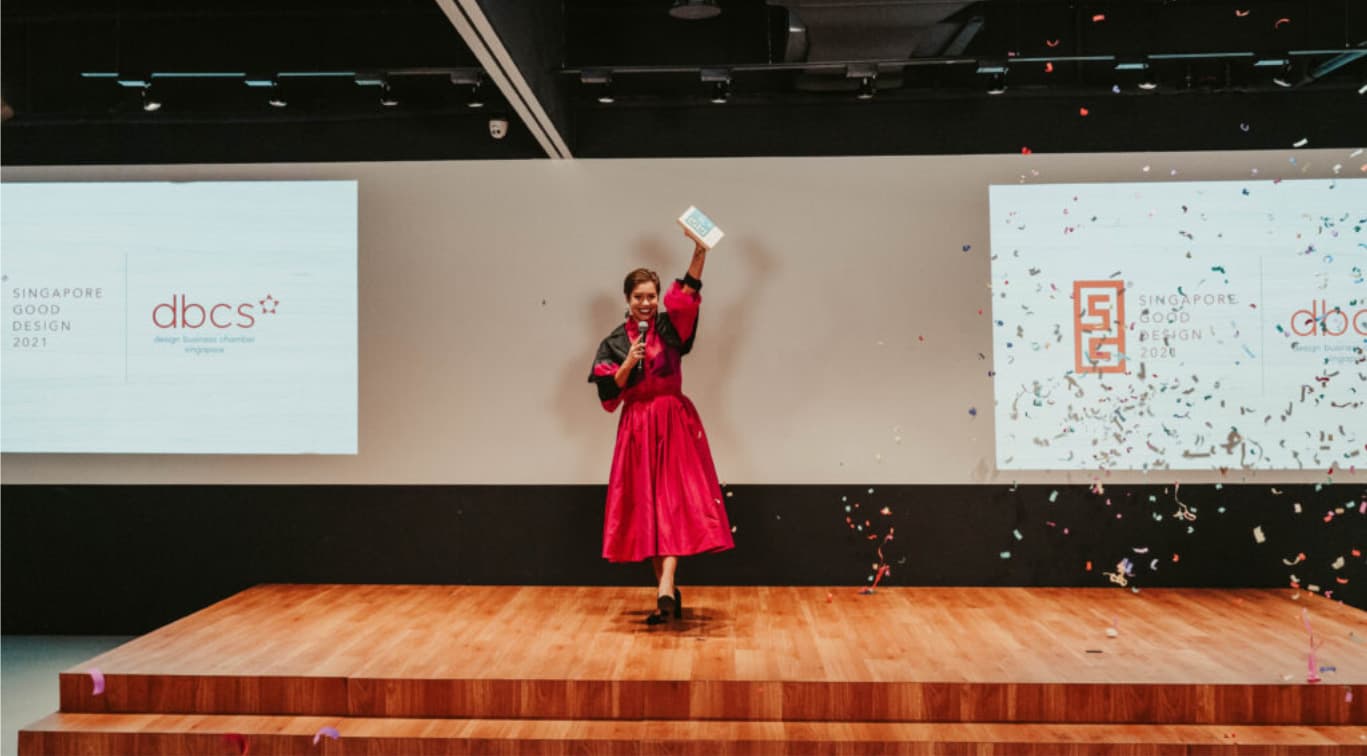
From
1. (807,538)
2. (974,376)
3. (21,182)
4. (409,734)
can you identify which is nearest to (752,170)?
(974,376)

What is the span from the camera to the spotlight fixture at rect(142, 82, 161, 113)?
15.2 feet

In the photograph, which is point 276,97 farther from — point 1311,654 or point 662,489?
point 1311,654

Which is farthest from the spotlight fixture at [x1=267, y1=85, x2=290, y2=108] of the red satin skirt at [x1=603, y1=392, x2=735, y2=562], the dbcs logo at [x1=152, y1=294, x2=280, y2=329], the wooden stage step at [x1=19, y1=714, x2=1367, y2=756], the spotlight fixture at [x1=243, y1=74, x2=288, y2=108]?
the wooden stage step at [x1=19, y1=714, x2=1367, y2=756]

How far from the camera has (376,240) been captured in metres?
5.14

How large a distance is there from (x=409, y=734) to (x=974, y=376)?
9.62ft

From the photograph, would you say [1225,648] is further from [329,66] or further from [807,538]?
[329,66]

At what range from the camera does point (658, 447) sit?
430cm

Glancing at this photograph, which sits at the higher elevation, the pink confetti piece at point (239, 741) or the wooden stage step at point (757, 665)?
the wooden stage step at point (757, 665)

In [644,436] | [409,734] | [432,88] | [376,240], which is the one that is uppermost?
[432,88]

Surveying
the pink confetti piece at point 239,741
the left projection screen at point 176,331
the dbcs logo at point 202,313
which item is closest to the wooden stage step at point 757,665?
the pink confetti piece at point 239,741

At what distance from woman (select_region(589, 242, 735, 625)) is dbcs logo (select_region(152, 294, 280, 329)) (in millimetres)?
1773

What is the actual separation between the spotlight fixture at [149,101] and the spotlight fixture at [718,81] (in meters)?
2.30

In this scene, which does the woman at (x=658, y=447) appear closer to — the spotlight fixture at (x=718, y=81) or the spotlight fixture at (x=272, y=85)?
the spotlight fixture at (x=718, y=81)

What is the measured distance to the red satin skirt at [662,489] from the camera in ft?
13.8
